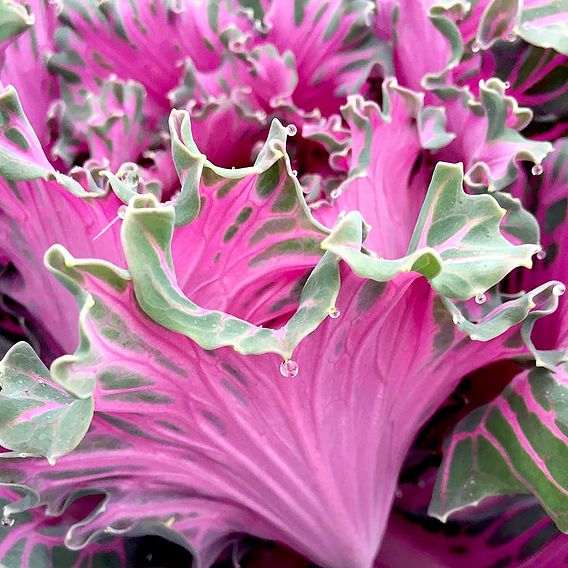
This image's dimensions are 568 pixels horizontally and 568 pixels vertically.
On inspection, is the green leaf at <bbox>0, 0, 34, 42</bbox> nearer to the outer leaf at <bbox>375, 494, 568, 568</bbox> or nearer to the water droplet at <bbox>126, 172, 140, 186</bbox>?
the water droplet at <bbox>126, 172, 140, 186</bbox>

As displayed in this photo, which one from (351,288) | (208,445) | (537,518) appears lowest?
(537,518)

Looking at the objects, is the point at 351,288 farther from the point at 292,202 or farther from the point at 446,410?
the point at 446,410

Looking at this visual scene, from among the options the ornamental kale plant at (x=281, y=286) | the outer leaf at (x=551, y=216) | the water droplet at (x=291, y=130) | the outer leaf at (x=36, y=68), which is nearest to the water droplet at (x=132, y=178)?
the ornamental kale plant at (x=281, y=286)

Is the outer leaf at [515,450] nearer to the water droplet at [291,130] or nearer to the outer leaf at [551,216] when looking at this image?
the outer leaf at [551,216]

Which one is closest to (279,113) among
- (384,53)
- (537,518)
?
(384,53)

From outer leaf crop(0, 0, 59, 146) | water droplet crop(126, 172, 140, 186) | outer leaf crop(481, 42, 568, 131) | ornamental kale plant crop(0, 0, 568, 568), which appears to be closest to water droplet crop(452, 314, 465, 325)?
ornamental kale plant crop(0, 0, 568, 568)

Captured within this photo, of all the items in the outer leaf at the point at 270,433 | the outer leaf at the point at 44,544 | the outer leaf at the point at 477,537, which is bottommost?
the outer leaf at the point at 477,537
